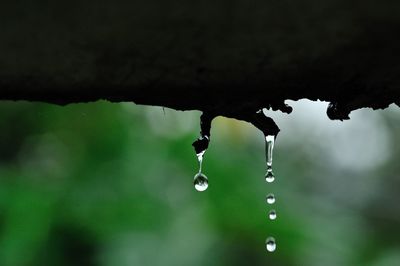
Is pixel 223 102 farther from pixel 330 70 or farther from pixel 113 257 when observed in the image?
pixel 113 257

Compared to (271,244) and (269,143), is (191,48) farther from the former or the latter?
(271,244)

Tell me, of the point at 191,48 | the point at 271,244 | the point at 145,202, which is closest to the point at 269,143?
the point at 191,48

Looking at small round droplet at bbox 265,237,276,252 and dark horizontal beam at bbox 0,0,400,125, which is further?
small round droplet at bbox 265,237,276,252

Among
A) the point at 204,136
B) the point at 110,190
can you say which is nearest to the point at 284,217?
the point at 110,190

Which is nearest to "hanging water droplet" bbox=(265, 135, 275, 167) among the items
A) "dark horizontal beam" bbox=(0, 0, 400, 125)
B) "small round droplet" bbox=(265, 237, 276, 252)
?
"dark horizontal beam" bbox=(0, 0, 400, 125)

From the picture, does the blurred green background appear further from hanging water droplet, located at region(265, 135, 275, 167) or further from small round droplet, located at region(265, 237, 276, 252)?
hanging water droplet, located at region(265, 135, 275, 167)

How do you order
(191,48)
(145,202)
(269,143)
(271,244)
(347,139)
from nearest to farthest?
(191,48) < (269,143) < (271,244) < (145,202) < (347,139)

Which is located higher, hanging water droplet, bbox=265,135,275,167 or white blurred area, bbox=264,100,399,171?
white blurred area, bbox=264,100,399,171

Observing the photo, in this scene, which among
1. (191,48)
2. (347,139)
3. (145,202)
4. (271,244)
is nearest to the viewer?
(191,48)
